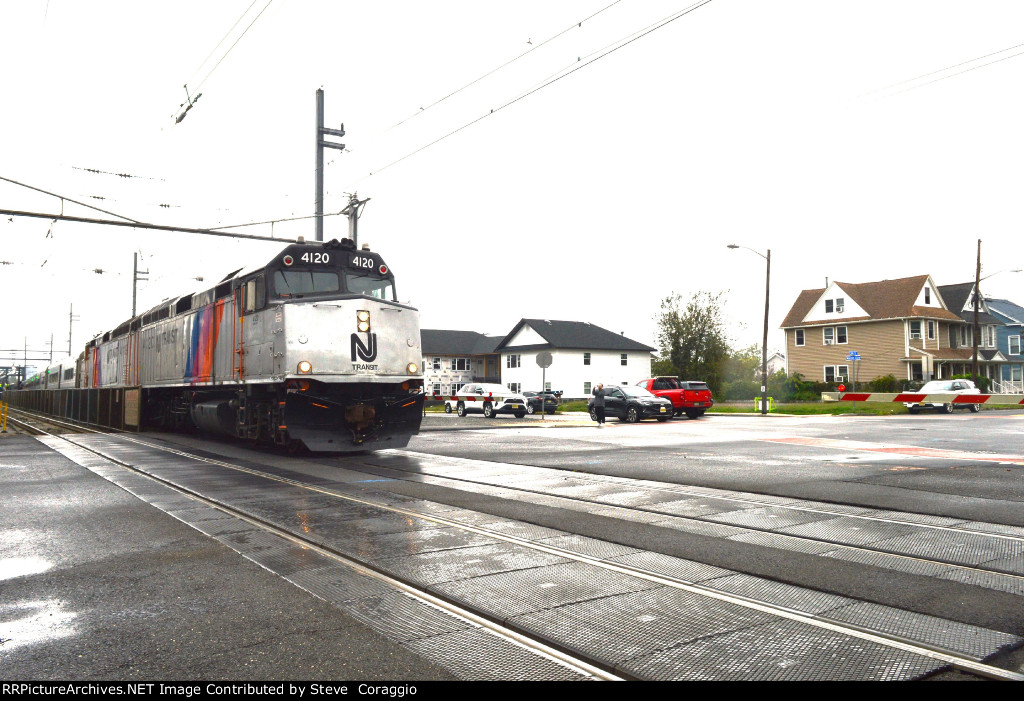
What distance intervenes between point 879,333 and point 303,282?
50.6 m

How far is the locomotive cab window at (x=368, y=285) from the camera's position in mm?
15736

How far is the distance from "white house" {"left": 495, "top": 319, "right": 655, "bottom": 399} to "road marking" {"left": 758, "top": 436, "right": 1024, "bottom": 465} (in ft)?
156

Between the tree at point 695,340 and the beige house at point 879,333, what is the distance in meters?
5.42

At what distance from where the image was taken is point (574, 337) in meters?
70.4

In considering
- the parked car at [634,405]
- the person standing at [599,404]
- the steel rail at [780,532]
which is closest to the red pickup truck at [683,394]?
the parked car at [634,405]

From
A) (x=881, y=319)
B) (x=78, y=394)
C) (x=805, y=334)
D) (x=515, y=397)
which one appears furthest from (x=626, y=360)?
(x=78, y=394)

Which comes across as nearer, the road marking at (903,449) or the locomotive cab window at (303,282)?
the road marking at (903,449)

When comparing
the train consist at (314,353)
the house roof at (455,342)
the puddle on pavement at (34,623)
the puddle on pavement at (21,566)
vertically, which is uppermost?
the house roof at (455,342)

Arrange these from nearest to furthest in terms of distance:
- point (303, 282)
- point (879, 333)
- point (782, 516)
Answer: point (782, 516) → point (303, 282) → point (879, 333)

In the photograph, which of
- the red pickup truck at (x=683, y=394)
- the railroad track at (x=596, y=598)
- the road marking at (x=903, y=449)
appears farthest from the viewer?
the red pickup truck at (x=683, y=394)

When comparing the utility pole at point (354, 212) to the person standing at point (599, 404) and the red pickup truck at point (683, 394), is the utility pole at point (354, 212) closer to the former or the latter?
the person standing at point (599, 404)

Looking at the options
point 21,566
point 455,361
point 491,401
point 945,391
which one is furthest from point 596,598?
point 455,361

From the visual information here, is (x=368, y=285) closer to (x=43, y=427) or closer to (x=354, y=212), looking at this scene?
(x=354, y=212)

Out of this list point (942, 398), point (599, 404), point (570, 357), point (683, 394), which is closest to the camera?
point (599, 404)
